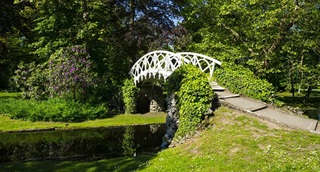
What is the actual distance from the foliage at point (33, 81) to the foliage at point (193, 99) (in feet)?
56.4

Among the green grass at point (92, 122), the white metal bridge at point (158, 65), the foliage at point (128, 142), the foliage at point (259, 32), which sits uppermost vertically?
the foliage at point (259, 32)

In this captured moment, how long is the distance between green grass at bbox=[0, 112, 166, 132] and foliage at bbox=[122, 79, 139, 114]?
1.00 m

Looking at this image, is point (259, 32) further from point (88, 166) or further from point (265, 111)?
point (88, 166)

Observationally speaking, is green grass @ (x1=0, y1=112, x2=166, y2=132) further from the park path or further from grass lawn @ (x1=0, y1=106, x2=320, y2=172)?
the park path

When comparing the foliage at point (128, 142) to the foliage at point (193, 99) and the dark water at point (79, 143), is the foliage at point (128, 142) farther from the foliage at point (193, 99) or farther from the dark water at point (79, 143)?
the foliage at point (193, 99)

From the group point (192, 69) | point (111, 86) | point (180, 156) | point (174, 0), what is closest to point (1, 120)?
point (111, 86)

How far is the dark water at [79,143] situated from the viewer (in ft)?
54.7

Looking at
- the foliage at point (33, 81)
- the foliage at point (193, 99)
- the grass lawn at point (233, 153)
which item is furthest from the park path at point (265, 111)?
the foliage at point (33, 81)

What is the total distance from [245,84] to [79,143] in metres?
10.8

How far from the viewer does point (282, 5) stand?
23438 millimetres

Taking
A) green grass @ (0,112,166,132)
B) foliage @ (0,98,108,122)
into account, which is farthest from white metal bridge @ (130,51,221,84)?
foliage @ (0,98,108,122)

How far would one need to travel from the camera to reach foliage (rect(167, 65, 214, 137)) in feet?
46.1

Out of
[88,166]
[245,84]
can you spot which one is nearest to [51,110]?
[88,166]

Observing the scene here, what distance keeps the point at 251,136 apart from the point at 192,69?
5.51 m
